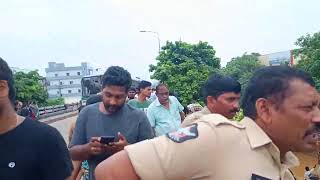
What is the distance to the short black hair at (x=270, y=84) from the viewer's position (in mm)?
1624

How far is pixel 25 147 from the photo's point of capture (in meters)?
2.13

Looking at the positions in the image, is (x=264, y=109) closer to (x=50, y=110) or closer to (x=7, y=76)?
(x=7, y=76)

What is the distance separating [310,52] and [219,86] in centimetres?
1451

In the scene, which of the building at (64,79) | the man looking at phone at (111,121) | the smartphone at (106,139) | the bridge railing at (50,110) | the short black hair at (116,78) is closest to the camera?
the smartphone at (106,139)

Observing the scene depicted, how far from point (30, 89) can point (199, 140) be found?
3205cm

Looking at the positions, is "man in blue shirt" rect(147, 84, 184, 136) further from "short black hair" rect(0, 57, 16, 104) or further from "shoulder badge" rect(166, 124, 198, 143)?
"shoulder badge" rect(166, 124, 198, 143)

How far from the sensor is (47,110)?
35469 mm

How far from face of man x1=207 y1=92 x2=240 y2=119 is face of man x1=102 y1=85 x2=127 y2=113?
91 cm

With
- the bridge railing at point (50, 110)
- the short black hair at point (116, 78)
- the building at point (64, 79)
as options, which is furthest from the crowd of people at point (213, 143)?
the building at point (64, 79)

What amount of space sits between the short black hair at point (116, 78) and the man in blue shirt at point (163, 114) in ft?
7.09

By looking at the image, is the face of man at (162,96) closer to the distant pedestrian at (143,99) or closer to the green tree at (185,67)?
the distant pedestrian at (143,99)

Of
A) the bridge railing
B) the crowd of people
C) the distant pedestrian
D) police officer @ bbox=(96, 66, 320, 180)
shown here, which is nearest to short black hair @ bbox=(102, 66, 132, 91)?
the crowd of people

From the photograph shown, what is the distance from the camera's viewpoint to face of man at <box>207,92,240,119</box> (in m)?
3.89

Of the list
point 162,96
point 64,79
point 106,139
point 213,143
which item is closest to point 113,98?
point 106,139
